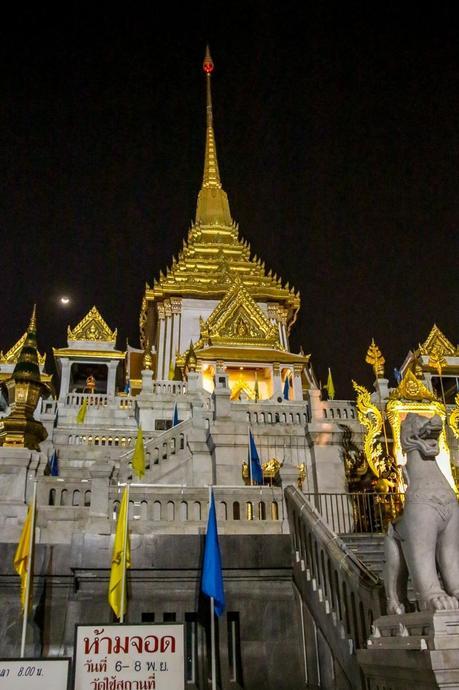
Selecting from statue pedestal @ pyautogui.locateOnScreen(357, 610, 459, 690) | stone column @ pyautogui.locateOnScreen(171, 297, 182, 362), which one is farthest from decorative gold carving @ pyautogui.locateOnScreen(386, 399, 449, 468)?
stone column @ pyautogui.locateOnScreen(171, 297, 182, 362)

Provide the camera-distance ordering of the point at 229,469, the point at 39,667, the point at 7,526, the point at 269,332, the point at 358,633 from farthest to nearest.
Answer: the point at 269,332 < the point at 229,469 < the point at 7,526 < the point at 358,633 < the point at 39,667

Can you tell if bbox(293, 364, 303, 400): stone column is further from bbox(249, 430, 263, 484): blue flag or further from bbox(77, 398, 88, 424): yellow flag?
bbox(249, 430, 263, 484): blue flag

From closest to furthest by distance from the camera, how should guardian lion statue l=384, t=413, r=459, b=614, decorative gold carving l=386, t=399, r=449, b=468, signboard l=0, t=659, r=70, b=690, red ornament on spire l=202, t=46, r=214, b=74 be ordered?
signboard l=0, t=659, r=70, b=690 < guardian lion statue l=384, t=413, r=459, b=614 < decorative gold carving l=386, t=399, r=449, b=468 < red ornament on spire l=202, t=46, r=214, b=74

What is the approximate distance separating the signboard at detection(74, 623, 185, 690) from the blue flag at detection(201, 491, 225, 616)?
121 inches

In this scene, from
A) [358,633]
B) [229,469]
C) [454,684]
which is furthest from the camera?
[229,469]

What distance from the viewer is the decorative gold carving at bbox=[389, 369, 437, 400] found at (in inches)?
893

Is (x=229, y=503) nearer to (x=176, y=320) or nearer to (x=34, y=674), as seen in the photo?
(x=34, y=674)

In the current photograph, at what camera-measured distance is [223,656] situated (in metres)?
10.7

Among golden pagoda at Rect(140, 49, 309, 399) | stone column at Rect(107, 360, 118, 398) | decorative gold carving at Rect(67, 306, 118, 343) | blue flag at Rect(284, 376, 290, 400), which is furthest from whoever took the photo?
decorative gold carving at Rect(67, 306, 118, 343)

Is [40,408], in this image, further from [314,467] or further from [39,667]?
[39,667]

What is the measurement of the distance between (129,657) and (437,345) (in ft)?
129

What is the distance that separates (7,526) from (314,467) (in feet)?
36.3

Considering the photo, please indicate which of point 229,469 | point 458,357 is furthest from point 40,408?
point 458,357

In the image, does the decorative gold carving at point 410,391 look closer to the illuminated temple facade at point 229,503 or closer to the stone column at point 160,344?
the illuminated temple facade at point 229,503
